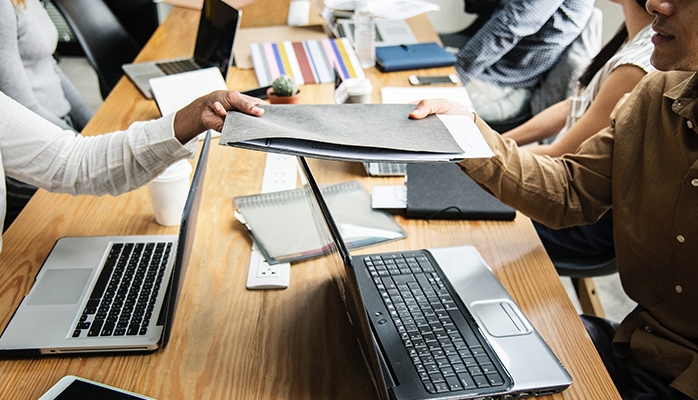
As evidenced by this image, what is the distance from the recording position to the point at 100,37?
2.18 m

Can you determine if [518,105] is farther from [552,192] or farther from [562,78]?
[552,192]

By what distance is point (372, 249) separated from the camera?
42.5 inches

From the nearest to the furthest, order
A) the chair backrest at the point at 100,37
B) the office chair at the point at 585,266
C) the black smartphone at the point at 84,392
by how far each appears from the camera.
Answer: the black smartphone at the point at 84,392
the office chair at the point at 585,266
the chair backrest at the point at 100,37

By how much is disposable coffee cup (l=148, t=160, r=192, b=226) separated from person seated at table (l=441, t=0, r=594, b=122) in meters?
1.43

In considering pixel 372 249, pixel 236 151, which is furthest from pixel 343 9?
pixel 372 249

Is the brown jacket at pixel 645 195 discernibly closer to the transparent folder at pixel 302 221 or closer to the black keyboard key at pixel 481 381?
the transparent folder at pixel 302 221

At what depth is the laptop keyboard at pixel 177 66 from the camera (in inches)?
75.4

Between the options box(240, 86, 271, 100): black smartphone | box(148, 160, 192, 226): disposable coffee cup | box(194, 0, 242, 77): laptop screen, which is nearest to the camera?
box(148, 160, 192, 226): disposable coffee cup

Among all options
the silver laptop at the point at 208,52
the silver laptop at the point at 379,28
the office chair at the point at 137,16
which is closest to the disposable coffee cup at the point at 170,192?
the silver laptop at the point at 208,52

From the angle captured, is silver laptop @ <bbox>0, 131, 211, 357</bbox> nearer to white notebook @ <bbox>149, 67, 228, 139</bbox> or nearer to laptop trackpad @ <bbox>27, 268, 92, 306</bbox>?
laptop trackpad @ <bbox>27, 268, 92, 306</bbox>

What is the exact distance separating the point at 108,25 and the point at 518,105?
5.31ft

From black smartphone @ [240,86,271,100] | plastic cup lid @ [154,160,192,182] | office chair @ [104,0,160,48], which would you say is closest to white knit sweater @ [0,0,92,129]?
black smartphone @ [240,86,271,100]

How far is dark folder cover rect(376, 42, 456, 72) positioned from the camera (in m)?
1.91

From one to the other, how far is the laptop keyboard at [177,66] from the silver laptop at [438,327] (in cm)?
118
